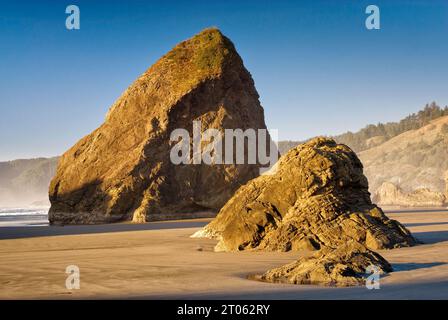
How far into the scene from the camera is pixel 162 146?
3853cm

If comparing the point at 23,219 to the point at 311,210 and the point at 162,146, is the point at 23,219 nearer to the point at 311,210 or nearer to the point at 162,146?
the point at 162,146

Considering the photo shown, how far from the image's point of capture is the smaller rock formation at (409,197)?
2066 inches

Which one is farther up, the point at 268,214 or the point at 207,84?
the point at 207,84

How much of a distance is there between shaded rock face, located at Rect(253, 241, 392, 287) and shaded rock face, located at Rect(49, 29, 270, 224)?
2636 centimetres

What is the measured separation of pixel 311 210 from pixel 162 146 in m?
25.0

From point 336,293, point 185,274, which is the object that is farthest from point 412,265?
point 185,274

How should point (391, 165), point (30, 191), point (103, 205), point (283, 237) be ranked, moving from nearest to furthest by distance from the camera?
point (283, 237), point (103, 205), point (391, 165), point (30, 191)

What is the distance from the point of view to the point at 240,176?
39.0m

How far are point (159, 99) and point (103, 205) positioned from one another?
793cm

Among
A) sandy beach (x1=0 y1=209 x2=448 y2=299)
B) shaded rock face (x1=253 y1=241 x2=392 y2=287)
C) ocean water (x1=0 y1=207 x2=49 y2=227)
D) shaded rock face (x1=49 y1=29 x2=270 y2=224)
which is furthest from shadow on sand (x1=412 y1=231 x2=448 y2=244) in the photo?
ocean water (x1=0 y1=207 x2=49 y2=227)

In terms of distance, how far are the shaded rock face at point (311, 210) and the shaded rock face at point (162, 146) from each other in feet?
68.2
